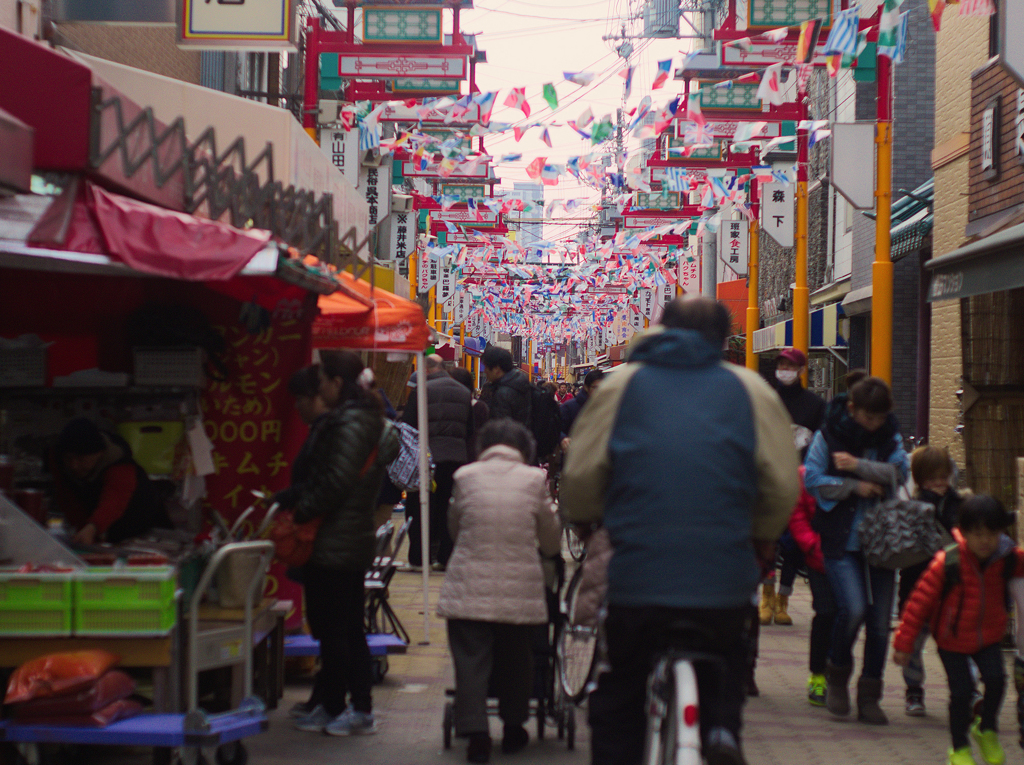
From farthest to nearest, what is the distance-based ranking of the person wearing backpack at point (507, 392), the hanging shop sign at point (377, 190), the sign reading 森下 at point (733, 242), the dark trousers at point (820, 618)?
1. the sign reading 森下 at point (733, 242)
2. the hanging shop sign at point (377, 190)
3. the person wearing backpack at point (507, 392)
4. the dark trousers at point (820, 618)

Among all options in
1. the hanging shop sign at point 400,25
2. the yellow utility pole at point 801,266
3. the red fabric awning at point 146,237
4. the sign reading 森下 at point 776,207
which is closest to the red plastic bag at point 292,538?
the red fabric awning at point 146,237

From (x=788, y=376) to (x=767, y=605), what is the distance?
2.41 metres

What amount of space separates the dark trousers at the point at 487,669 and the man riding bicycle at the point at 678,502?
1952mm

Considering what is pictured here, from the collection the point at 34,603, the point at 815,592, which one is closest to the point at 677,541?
the point at 34,603

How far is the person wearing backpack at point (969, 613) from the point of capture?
18.7 ft

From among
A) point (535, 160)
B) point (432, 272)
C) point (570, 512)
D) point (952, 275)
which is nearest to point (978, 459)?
point (952, 275)

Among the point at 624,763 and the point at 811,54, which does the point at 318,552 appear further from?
the point at 811,54

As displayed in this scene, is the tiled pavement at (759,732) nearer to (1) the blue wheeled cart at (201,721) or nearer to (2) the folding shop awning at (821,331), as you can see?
(1) the blue wheeled cart at (201,721)

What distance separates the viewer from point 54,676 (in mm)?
5059

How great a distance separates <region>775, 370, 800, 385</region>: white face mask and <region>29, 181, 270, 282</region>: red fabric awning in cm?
432

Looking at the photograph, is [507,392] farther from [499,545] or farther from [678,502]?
[678,502]

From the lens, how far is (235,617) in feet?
19.4

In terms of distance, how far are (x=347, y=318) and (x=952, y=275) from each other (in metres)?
4.71

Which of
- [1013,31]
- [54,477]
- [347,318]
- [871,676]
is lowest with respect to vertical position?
[871,676]
